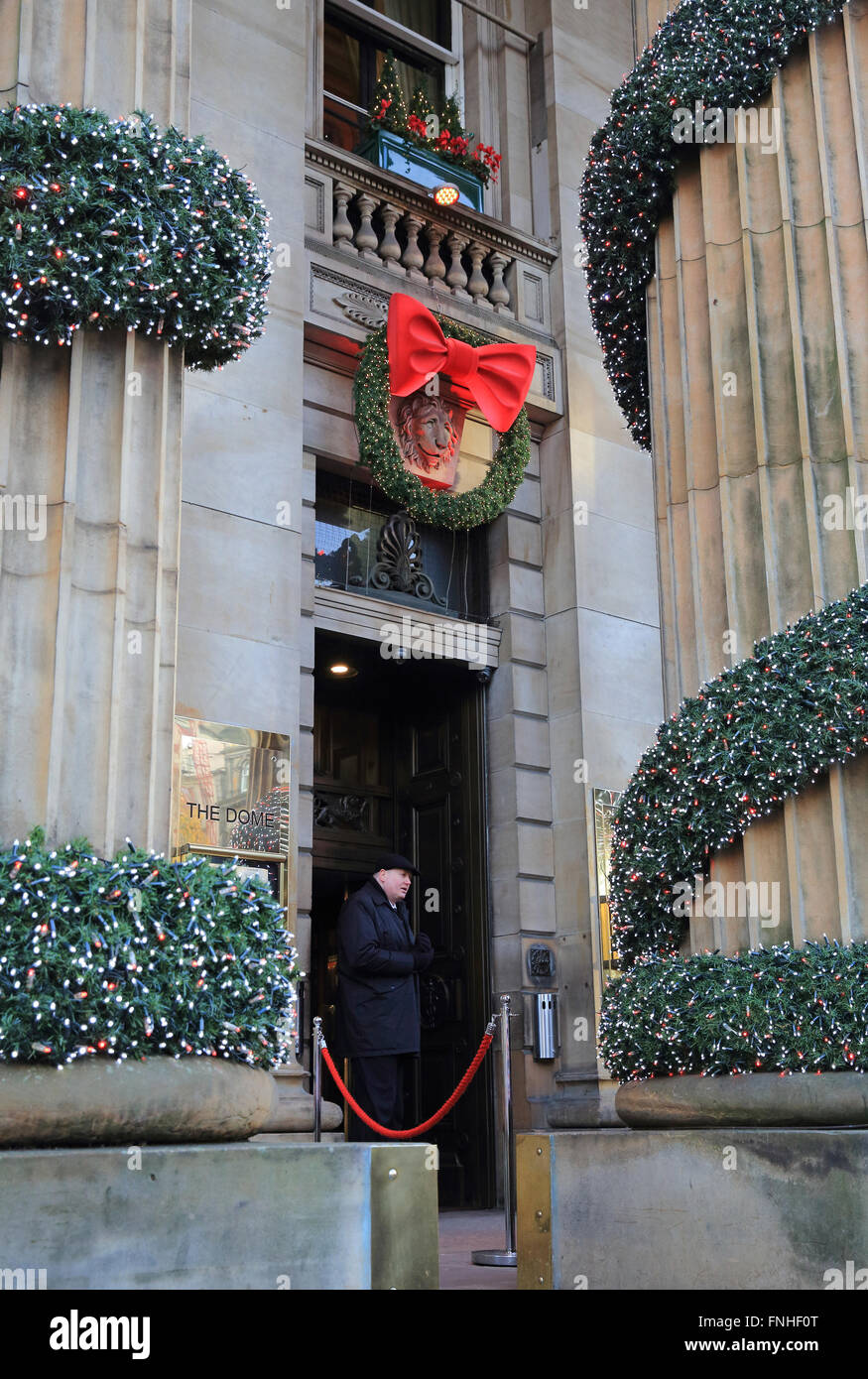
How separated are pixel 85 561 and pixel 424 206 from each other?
9.42m

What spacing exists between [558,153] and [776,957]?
11.4 metres

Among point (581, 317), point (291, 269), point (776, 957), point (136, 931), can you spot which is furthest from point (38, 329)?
point (581, 317)

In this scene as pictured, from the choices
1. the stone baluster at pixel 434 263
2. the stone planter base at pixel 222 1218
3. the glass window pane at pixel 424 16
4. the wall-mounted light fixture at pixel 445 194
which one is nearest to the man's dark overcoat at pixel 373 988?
the stone planter base at pixel 222 1218

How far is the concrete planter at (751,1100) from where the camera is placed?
4.51 metres

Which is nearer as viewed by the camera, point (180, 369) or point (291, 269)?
point (180, 369)

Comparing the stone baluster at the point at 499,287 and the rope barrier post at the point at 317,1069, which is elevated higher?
the stone baluster at the point at 499,287

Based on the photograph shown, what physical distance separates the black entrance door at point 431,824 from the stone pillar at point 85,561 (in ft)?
24.7

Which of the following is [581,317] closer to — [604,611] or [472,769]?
[604,611]

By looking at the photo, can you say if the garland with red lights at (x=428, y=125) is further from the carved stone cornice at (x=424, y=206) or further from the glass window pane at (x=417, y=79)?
the carved stone cornice at (x=424, y=206)

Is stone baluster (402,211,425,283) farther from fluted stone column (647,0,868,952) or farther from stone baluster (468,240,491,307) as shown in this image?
fluted stone column (647,0,868,952)

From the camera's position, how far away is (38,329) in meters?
4.80

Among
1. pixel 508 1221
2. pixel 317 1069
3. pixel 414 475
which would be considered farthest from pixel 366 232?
pixel 508 1221

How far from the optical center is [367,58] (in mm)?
14422

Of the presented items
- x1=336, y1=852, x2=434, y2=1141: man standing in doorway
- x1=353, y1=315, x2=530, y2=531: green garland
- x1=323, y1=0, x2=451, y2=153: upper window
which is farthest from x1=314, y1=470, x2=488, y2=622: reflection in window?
x1=336, y1=852, x2=434, y2=1141: man standing in doorway
